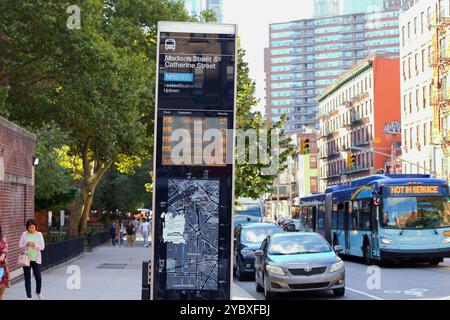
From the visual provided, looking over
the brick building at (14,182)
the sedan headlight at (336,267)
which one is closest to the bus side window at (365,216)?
the sedan headlight at (336,267)

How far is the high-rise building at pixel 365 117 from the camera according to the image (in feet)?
285

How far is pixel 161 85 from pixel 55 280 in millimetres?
12458

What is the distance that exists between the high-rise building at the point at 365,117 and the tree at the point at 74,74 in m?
45.1

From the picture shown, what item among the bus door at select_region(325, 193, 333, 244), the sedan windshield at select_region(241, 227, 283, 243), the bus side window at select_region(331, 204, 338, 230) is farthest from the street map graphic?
the bus door at select_region(325, 193, 333, 244)

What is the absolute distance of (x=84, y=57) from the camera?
27406 millimetres

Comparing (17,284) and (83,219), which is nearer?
(17,284)

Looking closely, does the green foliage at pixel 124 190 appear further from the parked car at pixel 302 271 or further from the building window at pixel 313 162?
the building window at pixel 313 162

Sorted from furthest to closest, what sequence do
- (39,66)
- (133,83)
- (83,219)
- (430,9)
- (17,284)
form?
(430,9) → (83,219) → (133,83) → (39,66) → (17,284)

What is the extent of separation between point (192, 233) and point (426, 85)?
→ 59972 mm

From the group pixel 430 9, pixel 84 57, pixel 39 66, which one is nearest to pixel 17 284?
pixel 84 57

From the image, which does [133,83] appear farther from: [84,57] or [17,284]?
[17,284]

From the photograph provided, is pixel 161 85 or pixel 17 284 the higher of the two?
pixel 161 85

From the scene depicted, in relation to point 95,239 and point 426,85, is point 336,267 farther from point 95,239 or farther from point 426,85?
point 426,85

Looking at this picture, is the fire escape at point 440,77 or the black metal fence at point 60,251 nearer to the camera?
the black metal fence at point 60,251
